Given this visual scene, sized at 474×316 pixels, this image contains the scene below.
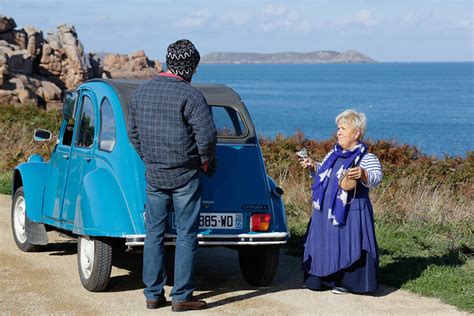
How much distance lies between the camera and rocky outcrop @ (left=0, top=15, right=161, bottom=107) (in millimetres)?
51562

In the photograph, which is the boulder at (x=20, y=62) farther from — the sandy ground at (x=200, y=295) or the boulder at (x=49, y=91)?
the sandy ground at (x=200, y=295)

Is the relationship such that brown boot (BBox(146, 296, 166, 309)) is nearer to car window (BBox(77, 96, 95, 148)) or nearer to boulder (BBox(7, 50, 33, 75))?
car window (BBox(77, 96, 95, 148))

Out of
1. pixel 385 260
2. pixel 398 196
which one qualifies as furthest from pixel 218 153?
pixel 398 196

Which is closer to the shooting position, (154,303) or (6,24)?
(154,303)

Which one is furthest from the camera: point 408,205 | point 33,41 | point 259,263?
point 33,41

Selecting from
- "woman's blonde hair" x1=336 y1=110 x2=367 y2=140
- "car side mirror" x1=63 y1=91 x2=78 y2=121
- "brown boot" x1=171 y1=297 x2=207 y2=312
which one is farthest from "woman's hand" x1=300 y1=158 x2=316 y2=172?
"car side mirror" x1=63 y1=91 x2=78 y2=121

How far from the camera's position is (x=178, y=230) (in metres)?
7.43

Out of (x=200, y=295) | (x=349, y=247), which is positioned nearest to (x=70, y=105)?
(x=200, y=295)

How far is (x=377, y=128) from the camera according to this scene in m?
49.1

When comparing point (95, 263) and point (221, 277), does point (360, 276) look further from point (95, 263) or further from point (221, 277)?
point (95, 263)

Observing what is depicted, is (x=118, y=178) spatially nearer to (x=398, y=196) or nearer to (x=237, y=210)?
(x=237, y=210)

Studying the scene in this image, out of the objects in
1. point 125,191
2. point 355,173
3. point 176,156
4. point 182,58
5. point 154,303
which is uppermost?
point 182,58

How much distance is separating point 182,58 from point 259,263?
2135mm

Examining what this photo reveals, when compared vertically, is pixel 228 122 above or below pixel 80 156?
above
